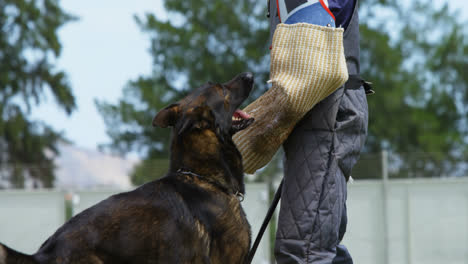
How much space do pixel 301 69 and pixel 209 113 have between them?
52 cm

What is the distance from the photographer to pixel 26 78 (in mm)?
28781

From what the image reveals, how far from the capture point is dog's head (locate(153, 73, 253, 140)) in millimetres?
3074

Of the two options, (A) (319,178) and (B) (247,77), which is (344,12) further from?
(A) (319,178)

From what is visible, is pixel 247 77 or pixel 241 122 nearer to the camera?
pixel 241 122

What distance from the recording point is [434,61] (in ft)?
122

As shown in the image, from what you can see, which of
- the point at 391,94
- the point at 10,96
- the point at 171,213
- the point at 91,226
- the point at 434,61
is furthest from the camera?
the point at 434,61

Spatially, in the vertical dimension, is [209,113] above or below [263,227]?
above

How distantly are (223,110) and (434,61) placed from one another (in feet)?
120

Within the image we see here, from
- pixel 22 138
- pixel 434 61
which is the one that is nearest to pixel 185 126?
pixel 22 138

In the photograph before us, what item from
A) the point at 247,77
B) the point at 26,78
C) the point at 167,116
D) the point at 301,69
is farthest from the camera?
the point at 26,78

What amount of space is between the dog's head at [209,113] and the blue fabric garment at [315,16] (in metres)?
0.53

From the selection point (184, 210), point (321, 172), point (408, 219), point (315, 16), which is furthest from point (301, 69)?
point (408, 219)

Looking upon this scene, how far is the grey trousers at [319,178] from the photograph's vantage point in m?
3.00

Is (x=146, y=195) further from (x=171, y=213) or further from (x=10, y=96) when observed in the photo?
(x=10, y=96)
